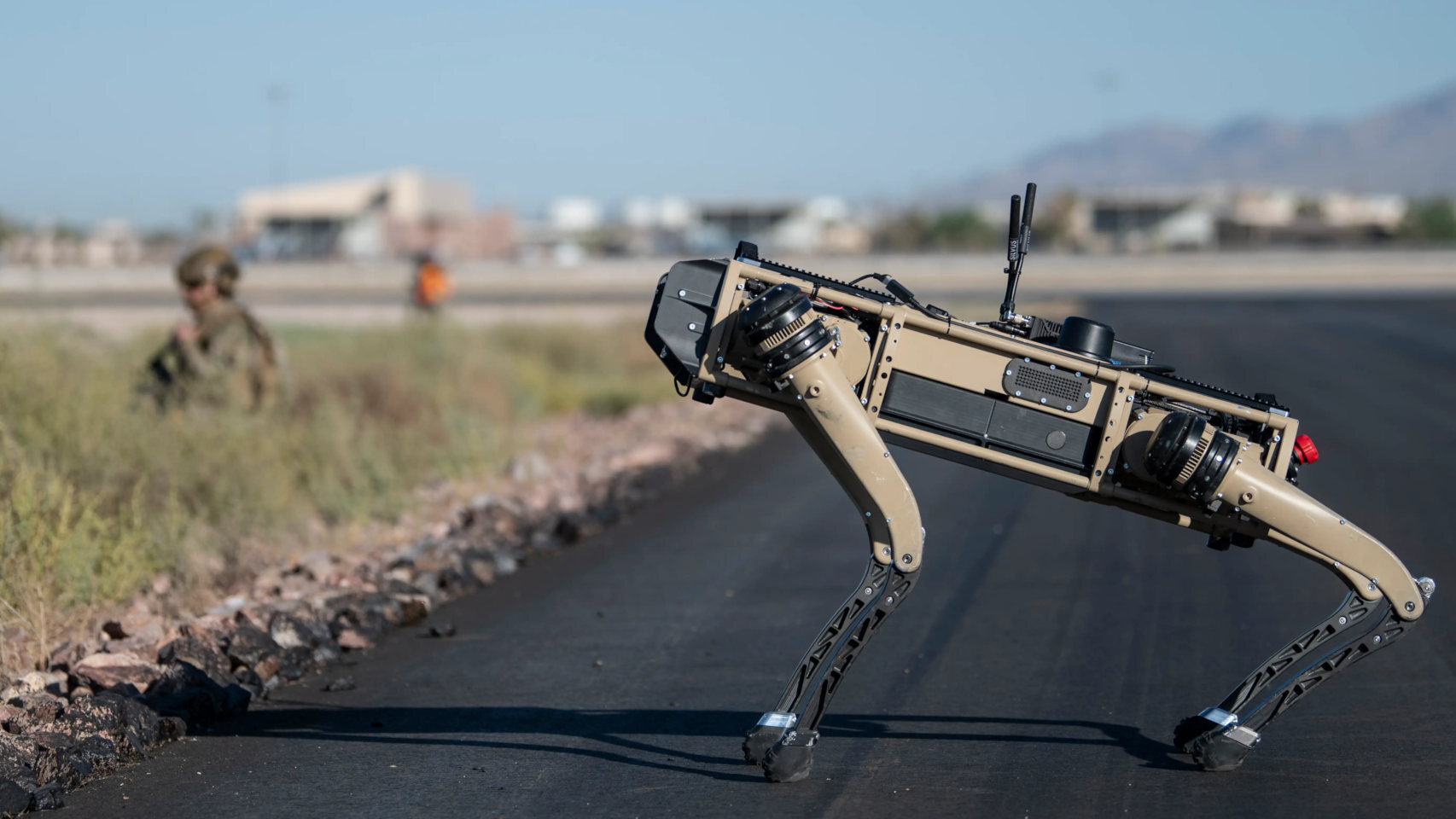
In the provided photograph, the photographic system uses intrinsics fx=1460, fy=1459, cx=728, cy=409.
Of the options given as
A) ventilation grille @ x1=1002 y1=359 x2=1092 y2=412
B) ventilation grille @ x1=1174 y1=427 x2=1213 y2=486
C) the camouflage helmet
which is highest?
ventilation grille @ x1=1002 y1=359 x2=1092 y2=412

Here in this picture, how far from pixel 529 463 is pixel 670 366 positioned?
873 centimetres

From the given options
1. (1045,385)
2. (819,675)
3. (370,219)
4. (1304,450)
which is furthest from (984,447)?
(370,219)

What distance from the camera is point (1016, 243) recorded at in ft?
18.2

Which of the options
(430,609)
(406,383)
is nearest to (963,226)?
(406,383)

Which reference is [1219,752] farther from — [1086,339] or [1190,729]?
[1086,339]

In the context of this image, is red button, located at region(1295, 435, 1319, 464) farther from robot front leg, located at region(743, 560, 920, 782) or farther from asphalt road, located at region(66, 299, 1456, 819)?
robot front leg, located at region(743, 560, 920, 782)

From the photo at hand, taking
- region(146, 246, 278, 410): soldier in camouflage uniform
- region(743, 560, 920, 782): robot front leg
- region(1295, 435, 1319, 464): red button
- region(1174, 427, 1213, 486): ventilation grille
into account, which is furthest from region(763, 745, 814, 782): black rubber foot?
region(146, 246, 278, 410): soldier in camouflage uniform

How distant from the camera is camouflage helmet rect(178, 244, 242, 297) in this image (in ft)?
37.3

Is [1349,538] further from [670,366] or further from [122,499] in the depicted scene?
[122,499]

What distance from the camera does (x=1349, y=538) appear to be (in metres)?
5.48

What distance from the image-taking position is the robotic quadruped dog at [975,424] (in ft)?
17.7

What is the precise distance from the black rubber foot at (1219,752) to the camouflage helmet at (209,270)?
8511 mm

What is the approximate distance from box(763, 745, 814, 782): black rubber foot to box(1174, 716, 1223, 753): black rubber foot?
151cm

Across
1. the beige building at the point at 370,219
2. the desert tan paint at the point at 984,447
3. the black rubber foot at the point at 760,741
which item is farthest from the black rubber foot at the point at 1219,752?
the beige building at the point at 370,219
